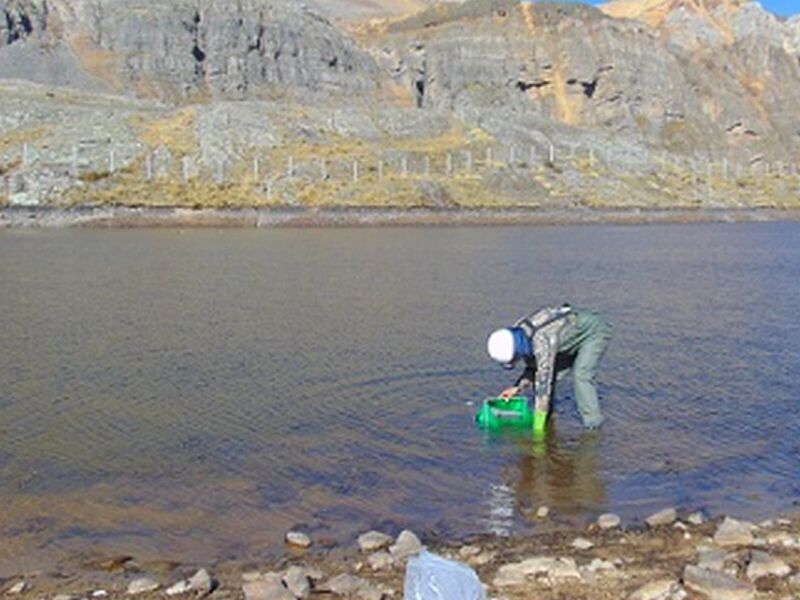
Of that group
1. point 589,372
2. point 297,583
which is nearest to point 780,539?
point 297,583

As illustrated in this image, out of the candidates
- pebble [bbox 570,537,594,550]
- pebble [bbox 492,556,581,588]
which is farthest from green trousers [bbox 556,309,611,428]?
pebble [bbox 492,556,581,588]

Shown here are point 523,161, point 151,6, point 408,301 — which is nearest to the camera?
point 408,301

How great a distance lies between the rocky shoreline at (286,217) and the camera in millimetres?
79875

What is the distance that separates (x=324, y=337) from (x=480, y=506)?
39.2ft

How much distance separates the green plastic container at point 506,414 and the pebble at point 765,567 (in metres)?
5.75

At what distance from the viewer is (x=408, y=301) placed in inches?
1172

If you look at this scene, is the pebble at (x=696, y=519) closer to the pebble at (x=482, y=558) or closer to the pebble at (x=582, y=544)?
the pebble at (x=582, y=544)

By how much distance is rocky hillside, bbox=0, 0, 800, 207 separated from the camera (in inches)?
3740

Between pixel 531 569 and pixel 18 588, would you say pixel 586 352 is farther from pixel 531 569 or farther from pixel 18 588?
pixel 18 588

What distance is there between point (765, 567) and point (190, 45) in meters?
179

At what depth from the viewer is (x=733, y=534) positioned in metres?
9.10

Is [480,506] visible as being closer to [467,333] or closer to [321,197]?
[467,333]

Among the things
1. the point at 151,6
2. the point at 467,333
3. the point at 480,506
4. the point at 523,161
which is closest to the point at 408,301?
the point at 467,333

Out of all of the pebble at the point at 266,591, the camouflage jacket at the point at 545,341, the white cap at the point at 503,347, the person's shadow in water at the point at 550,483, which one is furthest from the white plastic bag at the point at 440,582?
the camouflage jacket at the point at 545,341
